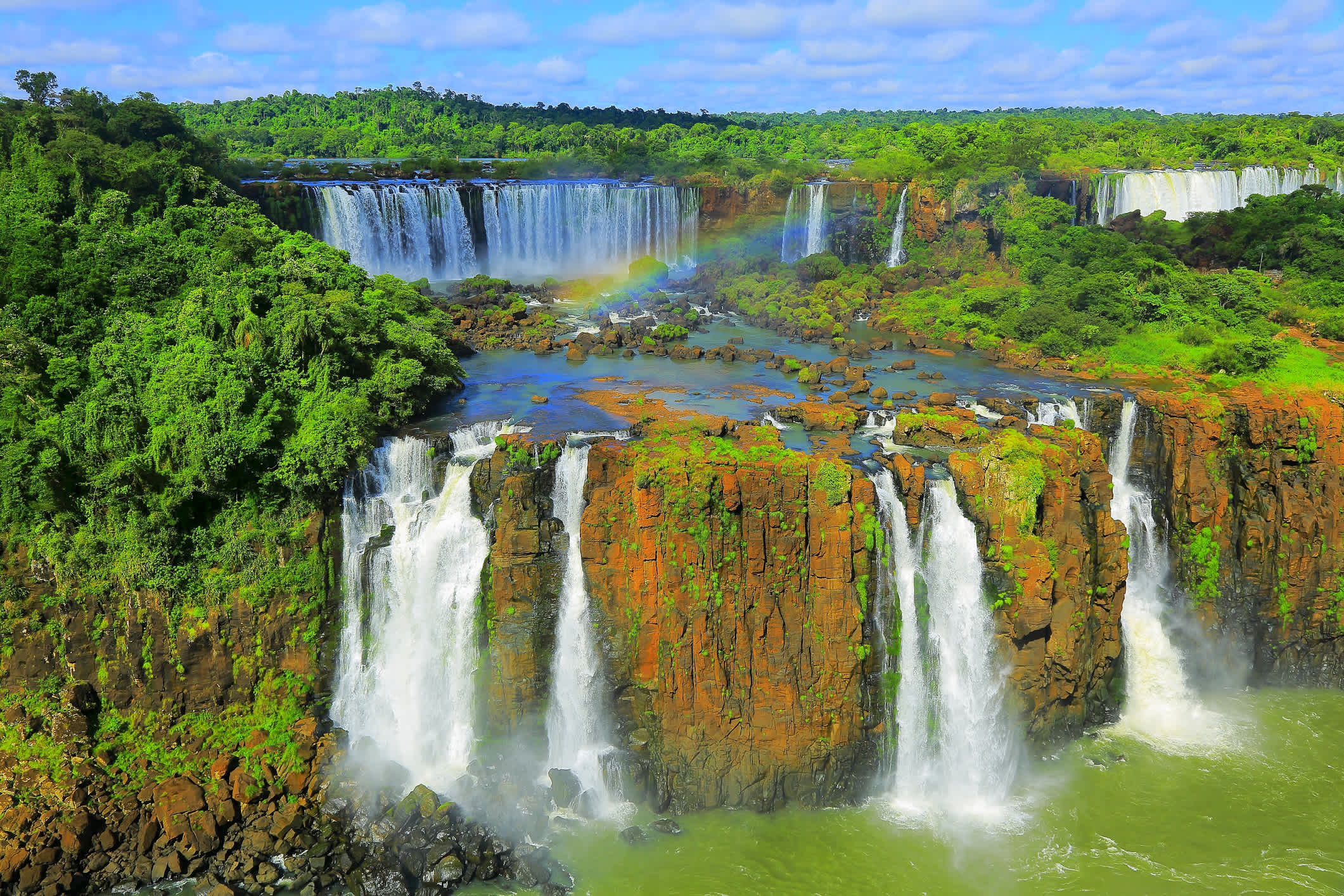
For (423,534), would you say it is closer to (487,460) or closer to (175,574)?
(487,460)

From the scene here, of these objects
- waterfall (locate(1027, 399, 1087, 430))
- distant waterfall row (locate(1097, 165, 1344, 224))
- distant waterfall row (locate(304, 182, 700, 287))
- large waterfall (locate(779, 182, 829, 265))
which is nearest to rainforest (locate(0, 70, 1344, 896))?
waterfall (locate(1027, 399, 1087, 430))

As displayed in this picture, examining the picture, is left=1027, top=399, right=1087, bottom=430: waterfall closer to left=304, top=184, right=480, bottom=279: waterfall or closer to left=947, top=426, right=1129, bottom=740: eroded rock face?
left=947, top=426, right=1129, bottom=740: eroded rock face

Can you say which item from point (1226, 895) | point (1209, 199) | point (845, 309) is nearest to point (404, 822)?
point (1226, 895)

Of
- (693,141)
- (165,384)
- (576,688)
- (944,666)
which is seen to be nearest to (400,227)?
(165,384)

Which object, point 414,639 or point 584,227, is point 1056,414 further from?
point 584,227

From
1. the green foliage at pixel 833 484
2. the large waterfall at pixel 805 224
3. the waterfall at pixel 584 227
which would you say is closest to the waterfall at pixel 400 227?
the waterfall at pixel 584 227

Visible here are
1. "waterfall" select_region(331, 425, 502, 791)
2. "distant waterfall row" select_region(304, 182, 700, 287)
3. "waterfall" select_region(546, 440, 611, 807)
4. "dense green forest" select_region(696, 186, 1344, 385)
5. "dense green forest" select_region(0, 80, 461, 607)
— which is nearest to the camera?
"dense green forest" select_region(0, 80, 461, 607)
